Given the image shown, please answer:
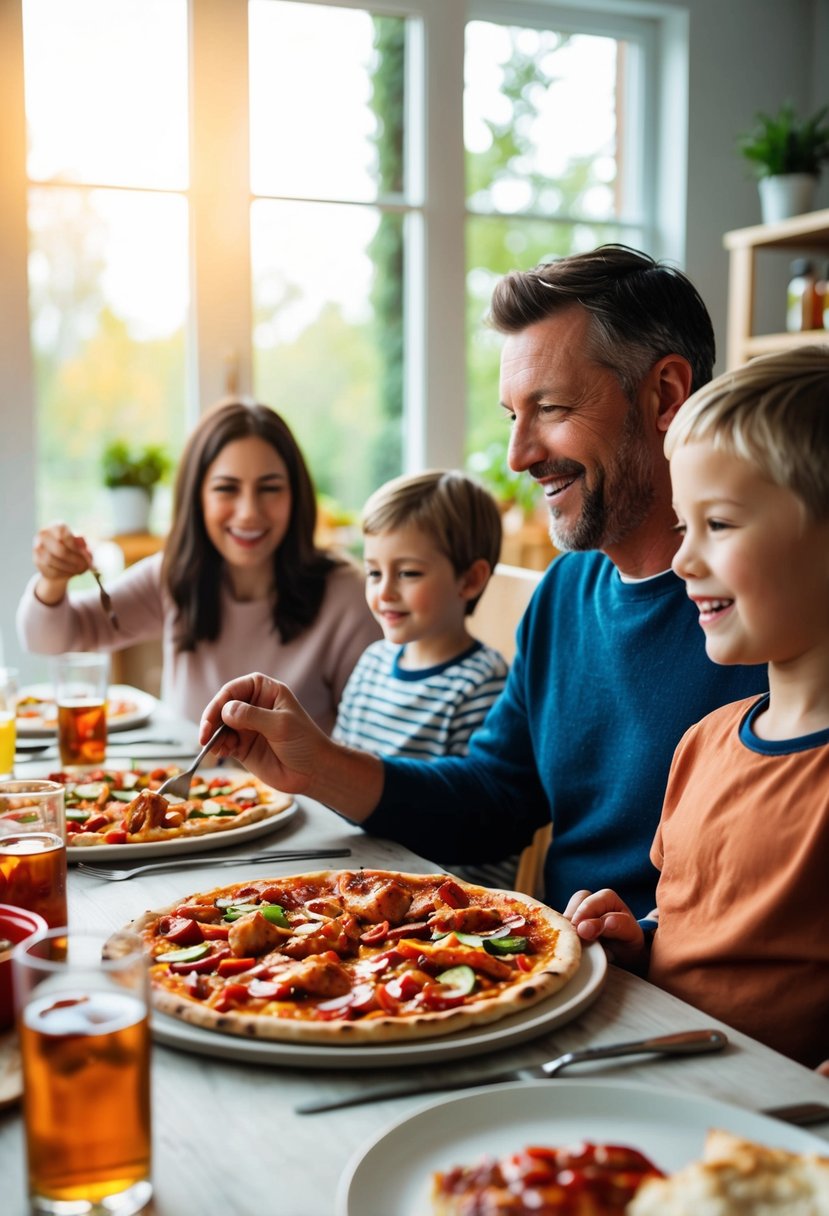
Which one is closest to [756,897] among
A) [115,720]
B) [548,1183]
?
[548,1183]

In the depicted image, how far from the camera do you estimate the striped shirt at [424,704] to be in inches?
90.8

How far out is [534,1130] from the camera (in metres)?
0.83

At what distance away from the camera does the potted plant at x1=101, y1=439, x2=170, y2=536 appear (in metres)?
4.35

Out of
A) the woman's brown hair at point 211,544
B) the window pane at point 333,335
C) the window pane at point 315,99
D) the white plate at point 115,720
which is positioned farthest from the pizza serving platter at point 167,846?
the window pane at point 315,99

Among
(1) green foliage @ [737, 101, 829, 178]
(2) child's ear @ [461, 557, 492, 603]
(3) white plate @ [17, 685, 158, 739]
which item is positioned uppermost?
(1) green foliage @ [737, 101, 829, 178]

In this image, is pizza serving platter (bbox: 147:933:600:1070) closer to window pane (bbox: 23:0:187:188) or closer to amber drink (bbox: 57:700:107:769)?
amber drink (bbox: 57:700:107:769)

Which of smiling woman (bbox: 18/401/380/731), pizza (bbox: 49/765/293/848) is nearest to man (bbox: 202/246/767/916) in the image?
pizza (bbox: 49/765/293/848)

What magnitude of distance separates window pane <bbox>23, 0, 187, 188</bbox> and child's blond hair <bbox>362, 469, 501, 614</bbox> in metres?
2.46

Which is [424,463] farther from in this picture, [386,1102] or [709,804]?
[386,1102]

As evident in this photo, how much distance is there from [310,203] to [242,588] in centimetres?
224

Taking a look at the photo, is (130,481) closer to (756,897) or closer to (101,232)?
(101,232)

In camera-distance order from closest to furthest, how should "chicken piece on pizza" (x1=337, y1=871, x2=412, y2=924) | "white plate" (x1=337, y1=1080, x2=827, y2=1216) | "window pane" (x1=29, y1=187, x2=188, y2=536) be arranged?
"white plate" (x1=337, y1=1080, x2=827, y2=1216)
"chicken piece on pizza" (x1=337, y1=871, x2=412, y2=924)
"window pane" (x1=29, y1=187, x2=188, y2=536)

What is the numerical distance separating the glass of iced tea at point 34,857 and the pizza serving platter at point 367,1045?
231 millimetres

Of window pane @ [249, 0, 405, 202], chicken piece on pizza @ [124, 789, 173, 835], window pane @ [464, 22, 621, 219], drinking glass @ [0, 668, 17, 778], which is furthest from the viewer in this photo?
window pane @ [464, 22, 621, 219]
